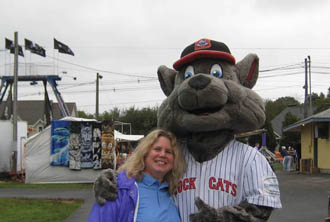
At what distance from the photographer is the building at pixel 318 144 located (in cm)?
1867

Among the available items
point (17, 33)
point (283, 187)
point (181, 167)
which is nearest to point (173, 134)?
point (181, 167)

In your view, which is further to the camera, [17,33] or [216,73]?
[17,33]

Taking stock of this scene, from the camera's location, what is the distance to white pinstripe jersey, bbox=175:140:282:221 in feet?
8.86

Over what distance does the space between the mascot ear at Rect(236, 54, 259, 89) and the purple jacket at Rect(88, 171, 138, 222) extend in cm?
131

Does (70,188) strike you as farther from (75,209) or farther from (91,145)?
(75,209)

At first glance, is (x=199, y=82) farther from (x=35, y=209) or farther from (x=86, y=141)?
(x=86, y=141)

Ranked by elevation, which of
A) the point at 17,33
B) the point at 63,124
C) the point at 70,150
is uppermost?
the point at 17,33

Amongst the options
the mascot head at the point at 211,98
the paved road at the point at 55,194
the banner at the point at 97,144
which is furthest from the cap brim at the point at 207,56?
the banner at the point at 97,144

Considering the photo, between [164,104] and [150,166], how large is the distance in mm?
630

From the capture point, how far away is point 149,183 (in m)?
2.88

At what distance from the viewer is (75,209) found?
9.60 m

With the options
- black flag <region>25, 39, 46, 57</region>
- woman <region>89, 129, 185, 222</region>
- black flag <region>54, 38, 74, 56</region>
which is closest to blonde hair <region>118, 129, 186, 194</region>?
woman <region>89, 129, 185, 222</region>

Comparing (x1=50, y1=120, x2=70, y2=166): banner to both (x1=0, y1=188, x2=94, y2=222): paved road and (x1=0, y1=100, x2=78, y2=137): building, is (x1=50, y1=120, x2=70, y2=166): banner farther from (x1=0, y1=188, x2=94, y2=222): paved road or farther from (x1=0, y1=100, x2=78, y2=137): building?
(x1=0, y1=100, x2=78, y2=137): building

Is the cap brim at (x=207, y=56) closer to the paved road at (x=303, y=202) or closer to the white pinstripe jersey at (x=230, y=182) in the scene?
the white pinstripe jersey at (x=230, y=182)
